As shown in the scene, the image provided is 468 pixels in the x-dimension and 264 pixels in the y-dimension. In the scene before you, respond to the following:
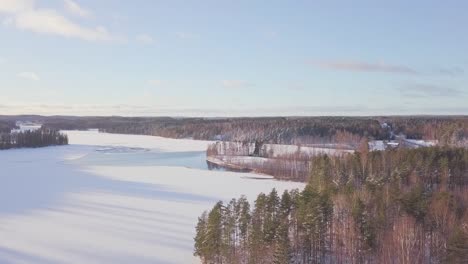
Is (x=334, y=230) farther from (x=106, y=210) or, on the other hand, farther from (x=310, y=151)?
(x=310, y=151)

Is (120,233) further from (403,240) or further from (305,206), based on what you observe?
(403,240)

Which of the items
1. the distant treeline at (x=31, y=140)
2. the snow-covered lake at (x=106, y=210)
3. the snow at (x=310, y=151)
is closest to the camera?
the snow-covered lake at (x=106, y=210)

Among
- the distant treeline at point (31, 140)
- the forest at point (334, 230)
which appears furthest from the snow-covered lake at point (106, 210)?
the distant treeline at point (31, 140)

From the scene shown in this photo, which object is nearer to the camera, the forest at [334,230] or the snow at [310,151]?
the forest at [334,230]

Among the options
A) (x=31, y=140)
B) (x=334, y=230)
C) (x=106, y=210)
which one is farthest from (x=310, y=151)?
(x=31, y=140)

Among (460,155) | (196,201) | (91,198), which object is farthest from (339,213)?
(460,155)

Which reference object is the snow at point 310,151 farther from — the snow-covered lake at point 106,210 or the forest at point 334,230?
the forest at point 334,230

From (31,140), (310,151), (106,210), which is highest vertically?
(31,140)
